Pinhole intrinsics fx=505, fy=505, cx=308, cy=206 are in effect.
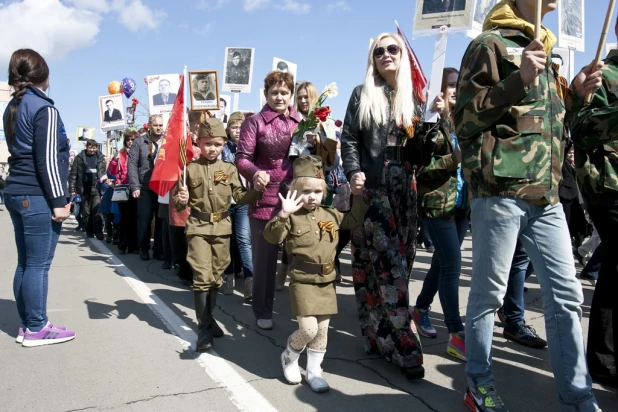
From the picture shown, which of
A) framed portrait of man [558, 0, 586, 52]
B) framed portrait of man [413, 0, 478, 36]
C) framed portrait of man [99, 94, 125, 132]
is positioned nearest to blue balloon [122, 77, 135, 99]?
framed portrait of man [99, 94, 125, 132]

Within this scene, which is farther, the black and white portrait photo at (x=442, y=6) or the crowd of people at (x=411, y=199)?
the black and white portrait photo at (x=442, y=6)

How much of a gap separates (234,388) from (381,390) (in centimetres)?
93

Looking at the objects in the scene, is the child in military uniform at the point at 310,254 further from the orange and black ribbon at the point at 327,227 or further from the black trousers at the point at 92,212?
the black trousers at the point at 92,212

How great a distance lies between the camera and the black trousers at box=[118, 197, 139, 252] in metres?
9.20

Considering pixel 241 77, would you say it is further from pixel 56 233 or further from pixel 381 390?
pixel 381 390

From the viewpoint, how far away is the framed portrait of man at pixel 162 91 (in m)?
8.36

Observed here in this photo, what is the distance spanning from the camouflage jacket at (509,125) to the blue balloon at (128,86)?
20.1 m

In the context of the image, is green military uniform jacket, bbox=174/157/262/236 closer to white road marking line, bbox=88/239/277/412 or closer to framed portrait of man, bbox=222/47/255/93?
white road marking line, bbox=88/239/277/412

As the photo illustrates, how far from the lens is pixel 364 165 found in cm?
354

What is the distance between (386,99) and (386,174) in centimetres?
51

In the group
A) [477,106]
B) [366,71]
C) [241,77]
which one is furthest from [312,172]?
[241,77]

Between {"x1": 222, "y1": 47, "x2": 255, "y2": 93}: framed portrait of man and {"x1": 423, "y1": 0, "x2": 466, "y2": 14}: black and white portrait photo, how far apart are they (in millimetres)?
6250

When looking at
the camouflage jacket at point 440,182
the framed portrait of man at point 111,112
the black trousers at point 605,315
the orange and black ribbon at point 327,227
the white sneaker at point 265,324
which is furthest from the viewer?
the framed portrait of man at point 111,112

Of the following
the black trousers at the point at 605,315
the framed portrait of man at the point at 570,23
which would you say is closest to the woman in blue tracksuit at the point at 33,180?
the black trousers at the point at 605,315
